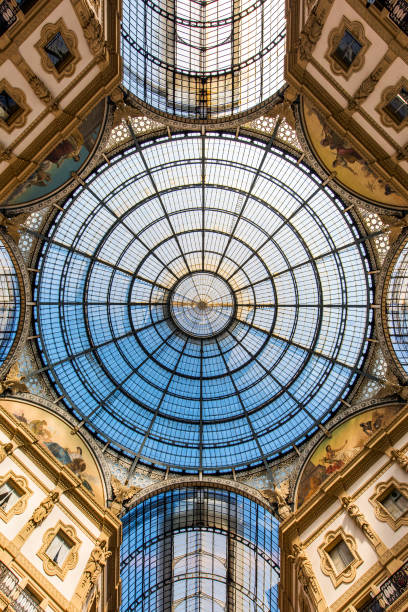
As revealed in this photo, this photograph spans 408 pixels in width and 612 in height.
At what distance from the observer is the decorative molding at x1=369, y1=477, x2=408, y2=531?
18031 millimetres

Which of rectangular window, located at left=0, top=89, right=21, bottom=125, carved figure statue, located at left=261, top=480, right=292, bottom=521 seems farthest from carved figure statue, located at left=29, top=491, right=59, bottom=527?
rectangular window, located at left=0, top=89, right=21, bottom=125

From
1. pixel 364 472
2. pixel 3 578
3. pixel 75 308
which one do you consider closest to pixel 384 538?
pixel 364 472

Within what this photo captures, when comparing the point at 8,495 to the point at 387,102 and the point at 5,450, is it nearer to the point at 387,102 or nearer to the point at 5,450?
the point at 5,450

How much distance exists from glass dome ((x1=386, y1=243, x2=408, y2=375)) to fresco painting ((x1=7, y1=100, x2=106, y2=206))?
15597 mm

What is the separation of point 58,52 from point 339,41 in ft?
32.4

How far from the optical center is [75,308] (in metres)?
28.2

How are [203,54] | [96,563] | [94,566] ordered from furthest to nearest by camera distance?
[203,54]
[96,563]
[94,566]

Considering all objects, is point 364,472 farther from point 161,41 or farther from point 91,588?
point 161,41

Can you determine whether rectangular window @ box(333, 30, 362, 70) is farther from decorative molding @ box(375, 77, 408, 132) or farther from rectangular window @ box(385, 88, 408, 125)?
rectangular window @ box(385, 88, 408, 125)

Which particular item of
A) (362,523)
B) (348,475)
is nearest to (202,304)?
(348,475)

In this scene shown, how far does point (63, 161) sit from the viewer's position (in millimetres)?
21891

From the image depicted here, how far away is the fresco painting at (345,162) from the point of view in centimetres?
2106

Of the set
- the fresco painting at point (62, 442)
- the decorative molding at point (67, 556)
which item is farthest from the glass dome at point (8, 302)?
the decorative molding at point (67, 556)

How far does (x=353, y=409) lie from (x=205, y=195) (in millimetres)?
14679
